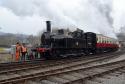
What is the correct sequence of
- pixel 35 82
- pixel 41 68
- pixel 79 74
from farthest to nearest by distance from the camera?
pixel 41 68 → pixel 79 74 → pixel 35 82

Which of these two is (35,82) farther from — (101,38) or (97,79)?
(101,38)

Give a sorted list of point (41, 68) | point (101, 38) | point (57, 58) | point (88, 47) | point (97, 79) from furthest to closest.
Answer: point (101, 38) → point (88, 47) → point (57, 58) → point (41, 68) → point (97, 79)

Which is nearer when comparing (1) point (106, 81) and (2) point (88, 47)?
(1) point (106, 81)

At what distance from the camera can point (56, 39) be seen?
20.4 m

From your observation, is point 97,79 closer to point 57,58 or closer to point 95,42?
point 57,58

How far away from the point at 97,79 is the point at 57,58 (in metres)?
9.75

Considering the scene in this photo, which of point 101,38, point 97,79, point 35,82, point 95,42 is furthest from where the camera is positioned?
point 101,38

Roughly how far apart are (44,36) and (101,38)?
32.7ft

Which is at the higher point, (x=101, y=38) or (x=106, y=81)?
(x=101, y=38)

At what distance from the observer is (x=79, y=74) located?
11477 mm

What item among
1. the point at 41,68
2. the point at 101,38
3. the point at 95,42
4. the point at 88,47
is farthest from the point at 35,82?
the point at 101,38

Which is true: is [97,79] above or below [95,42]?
below

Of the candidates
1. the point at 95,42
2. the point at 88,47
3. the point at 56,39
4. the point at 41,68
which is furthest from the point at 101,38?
the point at 41,68

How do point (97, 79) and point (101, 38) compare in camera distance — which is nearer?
point (97, 79)
